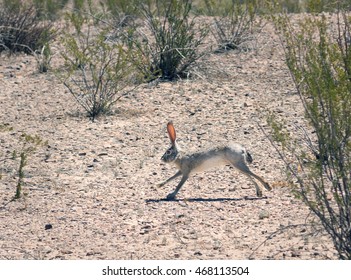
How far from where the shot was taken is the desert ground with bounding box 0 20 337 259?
8.07m

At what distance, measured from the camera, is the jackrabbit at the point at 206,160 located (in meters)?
9.45

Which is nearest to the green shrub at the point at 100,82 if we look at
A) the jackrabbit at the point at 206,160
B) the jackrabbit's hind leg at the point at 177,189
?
the jackrabbit at the point at 206,160

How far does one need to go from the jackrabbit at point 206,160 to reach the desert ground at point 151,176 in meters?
0.17

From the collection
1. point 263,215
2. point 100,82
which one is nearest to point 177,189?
point 263,215

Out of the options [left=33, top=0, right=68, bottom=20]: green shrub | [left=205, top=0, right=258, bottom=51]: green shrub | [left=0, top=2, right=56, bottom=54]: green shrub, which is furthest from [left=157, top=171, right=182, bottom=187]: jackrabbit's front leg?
[left=33, top=0, right=68, bottom=20]: green shrub

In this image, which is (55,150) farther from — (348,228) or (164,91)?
(348,228)

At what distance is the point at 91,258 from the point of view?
788 cm

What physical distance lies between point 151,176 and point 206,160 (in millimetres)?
913

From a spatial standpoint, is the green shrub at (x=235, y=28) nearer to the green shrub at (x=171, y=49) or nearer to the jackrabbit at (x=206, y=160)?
the green shrub at (x=171, y=49)

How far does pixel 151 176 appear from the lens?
1024 centimetres

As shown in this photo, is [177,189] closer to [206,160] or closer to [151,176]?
Answer: [206,160]

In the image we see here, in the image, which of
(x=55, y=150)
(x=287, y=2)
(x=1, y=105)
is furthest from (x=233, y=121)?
(x=287, y=2)

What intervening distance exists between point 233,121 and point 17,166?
9.75 ft

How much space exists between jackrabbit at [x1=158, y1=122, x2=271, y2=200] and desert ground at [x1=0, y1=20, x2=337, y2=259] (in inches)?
6.8
